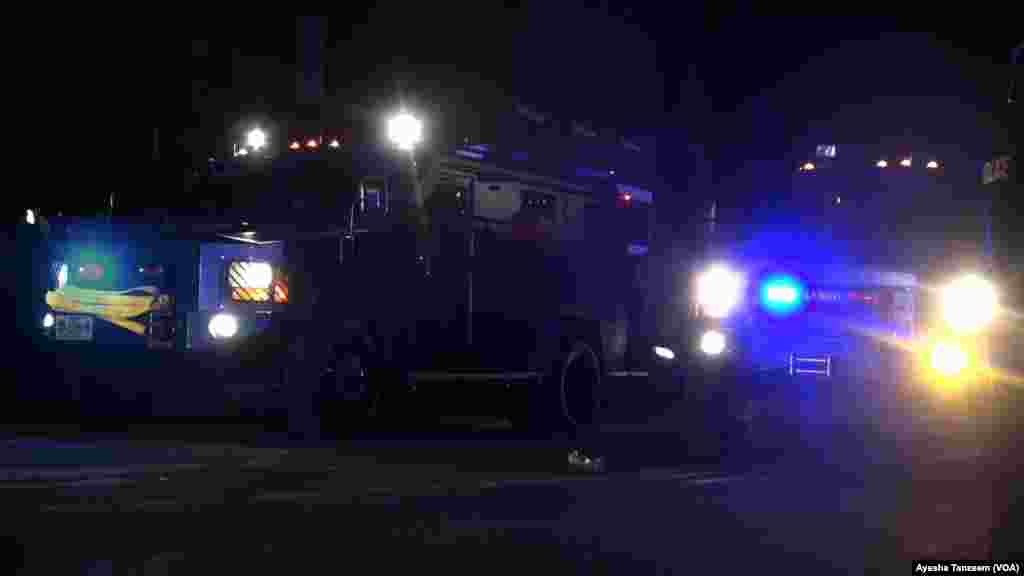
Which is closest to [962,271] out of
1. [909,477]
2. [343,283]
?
[909,477]

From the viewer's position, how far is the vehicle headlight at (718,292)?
49.9 feet

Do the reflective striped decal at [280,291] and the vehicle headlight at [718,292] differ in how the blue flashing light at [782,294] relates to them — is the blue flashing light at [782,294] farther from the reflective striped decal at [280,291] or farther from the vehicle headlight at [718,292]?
the reflective striped decal at [280,291]

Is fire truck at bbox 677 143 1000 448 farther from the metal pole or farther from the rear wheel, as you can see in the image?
the metal pole

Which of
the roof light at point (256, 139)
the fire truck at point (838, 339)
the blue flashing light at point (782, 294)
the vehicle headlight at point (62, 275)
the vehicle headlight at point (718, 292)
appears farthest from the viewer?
the vehicle headlight at point (718, 292)

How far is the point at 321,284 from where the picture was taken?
1197cm

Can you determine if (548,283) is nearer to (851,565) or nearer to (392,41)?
(851,565)

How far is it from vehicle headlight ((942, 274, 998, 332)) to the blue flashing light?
6.35ft

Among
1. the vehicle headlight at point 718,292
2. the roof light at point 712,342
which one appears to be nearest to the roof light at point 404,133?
the vehicle headlight at point 718,292

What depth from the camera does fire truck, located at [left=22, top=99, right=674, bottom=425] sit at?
38.9 feet

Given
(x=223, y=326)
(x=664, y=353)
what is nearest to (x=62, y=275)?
(x=223, y=326)

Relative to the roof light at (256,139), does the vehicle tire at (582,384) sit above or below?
below

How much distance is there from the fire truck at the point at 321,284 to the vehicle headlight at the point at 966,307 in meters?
5.05

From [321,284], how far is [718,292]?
547cm

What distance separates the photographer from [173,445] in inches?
432
